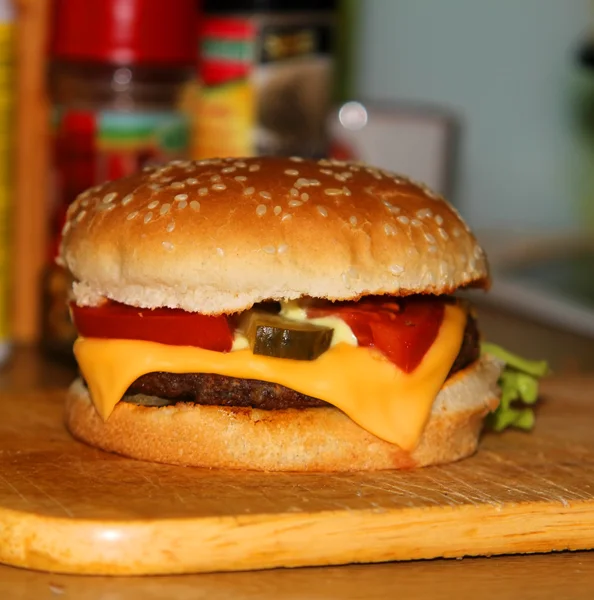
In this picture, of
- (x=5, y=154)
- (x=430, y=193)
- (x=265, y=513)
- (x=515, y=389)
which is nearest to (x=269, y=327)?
(x=265, y=513)

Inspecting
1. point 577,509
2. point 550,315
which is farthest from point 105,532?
point 550,315

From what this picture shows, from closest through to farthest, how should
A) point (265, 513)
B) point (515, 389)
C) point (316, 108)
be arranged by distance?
point (265, 513)
point (515, 389)
point (316, 108)

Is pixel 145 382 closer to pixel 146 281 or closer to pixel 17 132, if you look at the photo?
pixel 146 281

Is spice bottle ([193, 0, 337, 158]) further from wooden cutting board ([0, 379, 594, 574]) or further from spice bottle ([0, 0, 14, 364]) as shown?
wooden cutting board ([0, 379, 594, 574])

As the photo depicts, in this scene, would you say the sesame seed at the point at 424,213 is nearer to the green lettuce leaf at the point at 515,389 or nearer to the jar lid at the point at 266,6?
the green lettuce leaf at the point at 515,389

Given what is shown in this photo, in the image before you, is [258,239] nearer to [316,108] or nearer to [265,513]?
[265,513]

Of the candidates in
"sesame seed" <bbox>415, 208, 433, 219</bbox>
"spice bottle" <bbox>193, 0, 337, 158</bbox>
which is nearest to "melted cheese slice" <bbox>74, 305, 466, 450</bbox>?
"sesame seed" <bbox>415, 208, 433, 219</bbox>
